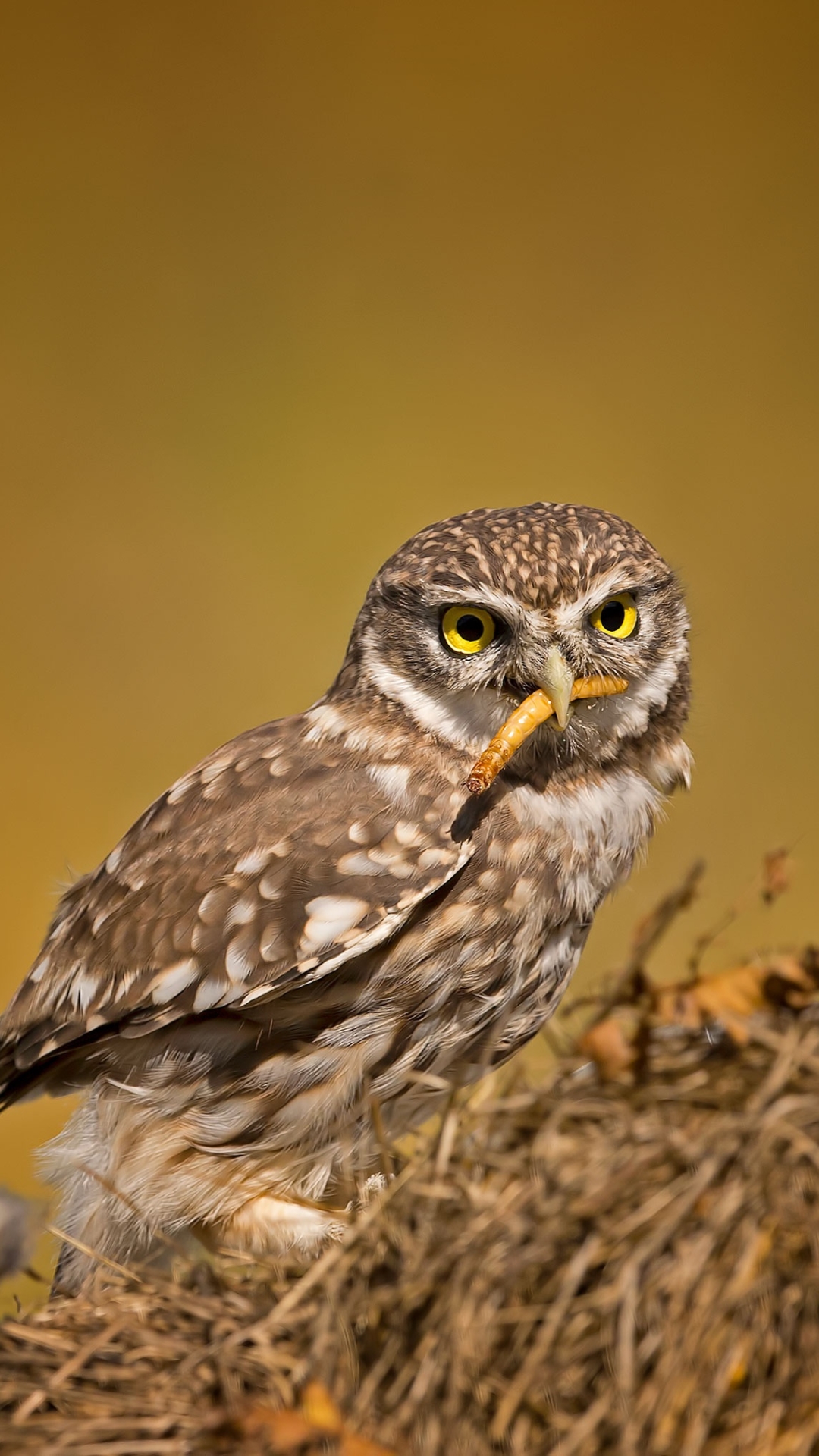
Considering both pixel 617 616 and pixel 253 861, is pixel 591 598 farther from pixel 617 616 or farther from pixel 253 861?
pixel 253 861

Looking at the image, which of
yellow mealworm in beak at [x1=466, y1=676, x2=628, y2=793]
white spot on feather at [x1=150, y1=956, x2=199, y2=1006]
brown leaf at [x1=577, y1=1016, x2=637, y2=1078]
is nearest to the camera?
brown leaf at [x1=577, y1=1016, x2=637, y2=1078]

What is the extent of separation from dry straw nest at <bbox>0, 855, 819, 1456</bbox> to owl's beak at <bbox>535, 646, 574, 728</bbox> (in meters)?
0.60

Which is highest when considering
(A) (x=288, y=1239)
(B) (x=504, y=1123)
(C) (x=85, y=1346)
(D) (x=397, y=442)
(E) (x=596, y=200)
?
(E) (x=596, y=200)

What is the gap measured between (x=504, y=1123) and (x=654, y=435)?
4.61 metres

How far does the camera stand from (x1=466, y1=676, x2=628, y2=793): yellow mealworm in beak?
1758 mm

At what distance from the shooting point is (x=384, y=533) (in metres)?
5.24

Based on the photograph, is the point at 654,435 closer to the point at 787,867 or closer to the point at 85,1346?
the point at 787,867

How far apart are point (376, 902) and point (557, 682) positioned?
40cm

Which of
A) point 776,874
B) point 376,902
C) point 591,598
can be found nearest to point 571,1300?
point 776,874

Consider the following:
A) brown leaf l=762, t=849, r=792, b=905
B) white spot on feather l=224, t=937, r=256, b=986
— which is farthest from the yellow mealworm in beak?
brown leaf l=762, t=849, r=792, b=905

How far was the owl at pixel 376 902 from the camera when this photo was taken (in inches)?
71.3

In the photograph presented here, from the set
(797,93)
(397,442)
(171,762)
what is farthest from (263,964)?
(797,93)

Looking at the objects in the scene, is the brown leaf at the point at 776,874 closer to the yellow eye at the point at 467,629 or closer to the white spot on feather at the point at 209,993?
the yellow eye at the point at 467,629

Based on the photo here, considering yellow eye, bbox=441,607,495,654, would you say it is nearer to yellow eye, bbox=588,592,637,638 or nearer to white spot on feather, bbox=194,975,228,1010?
yellow eye, bbox=588,592,637,638
